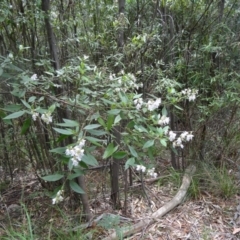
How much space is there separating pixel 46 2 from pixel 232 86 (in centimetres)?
157

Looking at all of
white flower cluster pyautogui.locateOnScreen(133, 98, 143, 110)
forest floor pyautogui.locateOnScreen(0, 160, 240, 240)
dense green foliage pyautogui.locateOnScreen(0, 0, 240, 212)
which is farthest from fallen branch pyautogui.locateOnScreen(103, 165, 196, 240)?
white flower cluster pyautogui.locateOnScreen(133, 98, 143, 110)

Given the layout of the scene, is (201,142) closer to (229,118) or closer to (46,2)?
(229,118)

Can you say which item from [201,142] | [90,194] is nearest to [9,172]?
[90,194]

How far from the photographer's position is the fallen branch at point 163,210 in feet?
6.07

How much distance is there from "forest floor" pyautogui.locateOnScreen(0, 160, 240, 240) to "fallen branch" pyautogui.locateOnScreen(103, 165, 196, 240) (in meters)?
0.03

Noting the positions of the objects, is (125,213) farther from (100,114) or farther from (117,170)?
(100,114)

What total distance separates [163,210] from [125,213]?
0.96ft

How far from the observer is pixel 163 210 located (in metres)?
2.13

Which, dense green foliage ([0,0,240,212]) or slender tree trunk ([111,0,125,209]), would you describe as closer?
dense green foliage ([0,0,240,212])

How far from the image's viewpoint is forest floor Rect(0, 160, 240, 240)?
6.17ft

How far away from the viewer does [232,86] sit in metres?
2.30

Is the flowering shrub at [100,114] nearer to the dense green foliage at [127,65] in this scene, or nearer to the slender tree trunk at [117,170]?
the dense green foliage at [127,65]

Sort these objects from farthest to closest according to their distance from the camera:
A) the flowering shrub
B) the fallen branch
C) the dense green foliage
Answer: the fallen branch < the dense green foliage < the flowering shrub

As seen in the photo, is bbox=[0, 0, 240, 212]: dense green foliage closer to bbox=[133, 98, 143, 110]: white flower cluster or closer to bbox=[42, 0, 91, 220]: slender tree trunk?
bbox=[42, 0, 91, 220]: slender tree trunk
